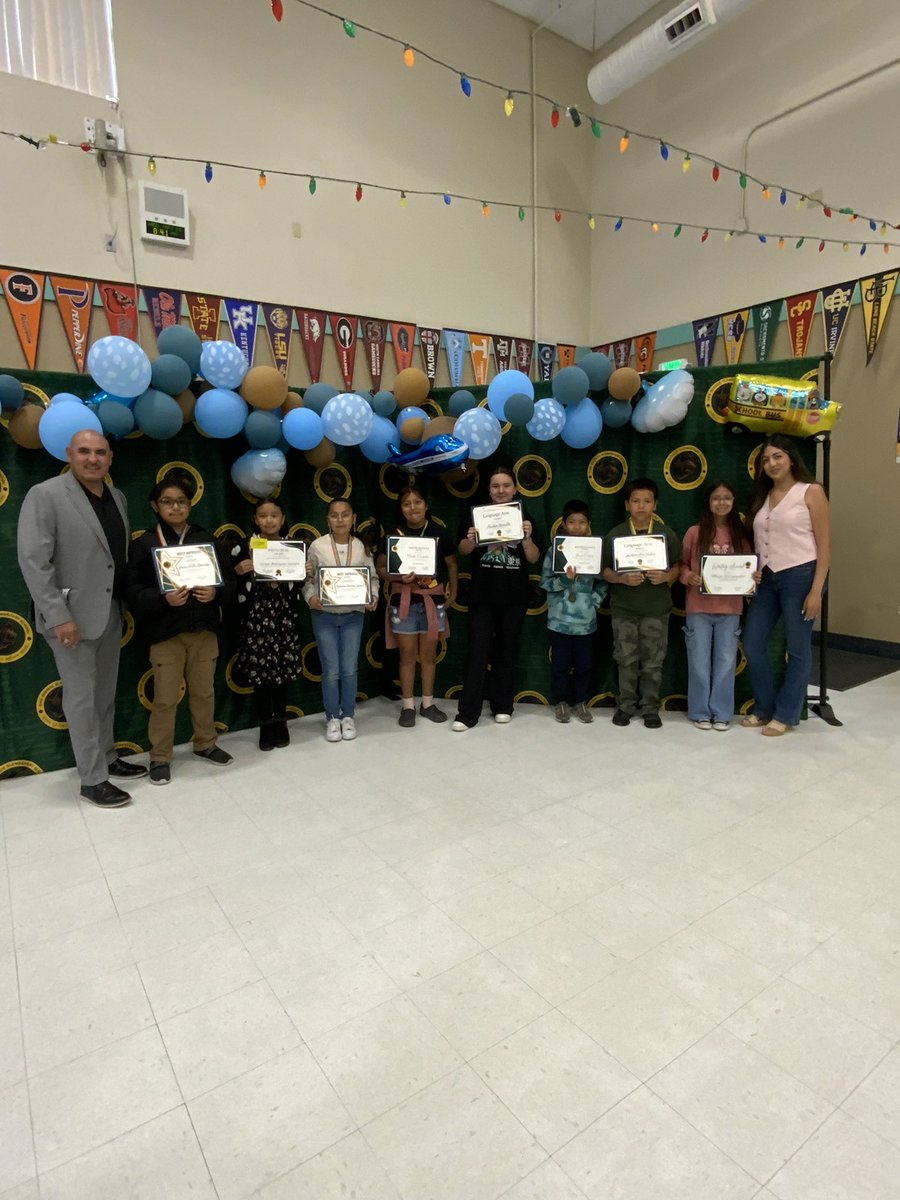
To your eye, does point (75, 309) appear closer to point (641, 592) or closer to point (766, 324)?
point (641, 592)

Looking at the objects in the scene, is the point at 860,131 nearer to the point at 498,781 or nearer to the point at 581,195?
the point at 581,195

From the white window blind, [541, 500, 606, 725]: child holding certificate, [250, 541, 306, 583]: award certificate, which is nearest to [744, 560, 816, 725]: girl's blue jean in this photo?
[541, 500, 606, 725]: child holding certificate

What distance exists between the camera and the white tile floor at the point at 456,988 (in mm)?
1354

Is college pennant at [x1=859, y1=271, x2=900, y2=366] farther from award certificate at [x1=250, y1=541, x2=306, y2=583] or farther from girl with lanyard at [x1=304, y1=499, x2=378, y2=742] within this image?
award certificate at [x1=250, y1=541, x2=306, y2=583]

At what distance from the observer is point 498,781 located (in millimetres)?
3057

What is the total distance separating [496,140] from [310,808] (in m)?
6.10

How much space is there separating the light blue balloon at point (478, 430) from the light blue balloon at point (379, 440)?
43cm

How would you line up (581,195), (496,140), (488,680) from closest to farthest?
(488,680)
(496,140)
(581,195)

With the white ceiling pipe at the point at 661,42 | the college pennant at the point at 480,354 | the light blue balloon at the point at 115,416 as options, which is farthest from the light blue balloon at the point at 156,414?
the white ceiling pipe at the point at 661,42

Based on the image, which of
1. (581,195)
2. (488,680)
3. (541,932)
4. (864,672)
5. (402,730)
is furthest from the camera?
(581,195)

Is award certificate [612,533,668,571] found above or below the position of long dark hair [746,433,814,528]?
below

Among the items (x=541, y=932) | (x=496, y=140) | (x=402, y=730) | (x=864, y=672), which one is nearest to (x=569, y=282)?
(x=496, y=140)

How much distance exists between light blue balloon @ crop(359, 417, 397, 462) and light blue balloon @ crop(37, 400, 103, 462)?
4.50 ft

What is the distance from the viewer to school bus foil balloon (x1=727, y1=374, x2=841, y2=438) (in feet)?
10.9
